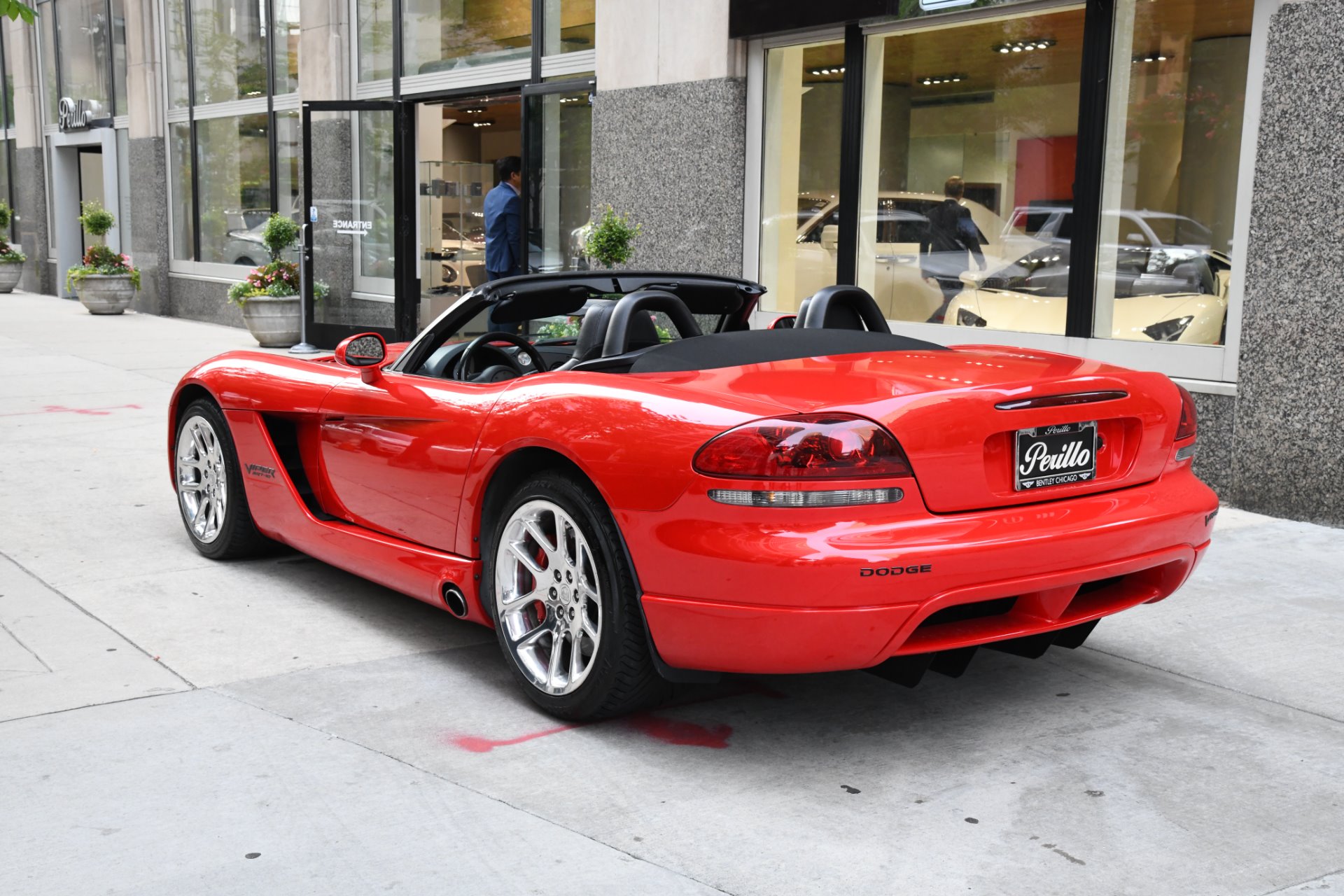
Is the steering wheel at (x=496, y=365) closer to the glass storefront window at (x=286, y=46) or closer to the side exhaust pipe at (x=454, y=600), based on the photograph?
Answer: the side exhaust pipe at (x=454, y=600)

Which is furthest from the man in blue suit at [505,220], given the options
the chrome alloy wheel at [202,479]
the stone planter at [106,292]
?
the stone planter at [106,292]

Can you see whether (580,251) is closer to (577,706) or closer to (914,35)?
(914,35)

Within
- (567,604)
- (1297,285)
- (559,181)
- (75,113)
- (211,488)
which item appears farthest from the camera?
(75,113)

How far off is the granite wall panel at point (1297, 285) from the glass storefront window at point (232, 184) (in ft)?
46.1

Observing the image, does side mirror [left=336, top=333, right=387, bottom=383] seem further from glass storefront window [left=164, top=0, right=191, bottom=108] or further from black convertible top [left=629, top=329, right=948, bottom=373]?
glass storefront window [left=164, top=0, right=191, bottom=108]

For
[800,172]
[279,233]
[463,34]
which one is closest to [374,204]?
[279,233]

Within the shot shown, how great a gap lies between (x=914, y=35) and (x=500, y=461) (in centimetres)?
625

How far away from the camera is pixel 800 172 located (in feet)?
32.8

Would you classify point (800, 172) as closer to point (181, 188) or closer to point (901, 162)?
point (901, 162)

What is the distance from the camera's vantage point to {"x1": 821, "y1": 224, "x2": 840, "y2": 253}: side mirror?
32.0 feet

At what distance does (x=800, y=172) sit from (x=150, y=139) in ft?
45.9

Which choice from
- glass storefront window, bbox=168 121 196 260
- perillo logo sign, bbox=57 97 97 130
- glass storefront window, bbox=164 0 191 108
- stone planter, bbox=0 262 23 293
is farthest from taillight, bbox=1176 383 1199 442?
stone planter, bbox=0 262 23 293

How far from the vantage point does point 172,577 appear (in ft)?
17.8

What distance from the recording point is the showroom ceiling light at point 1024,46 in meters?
8.27
